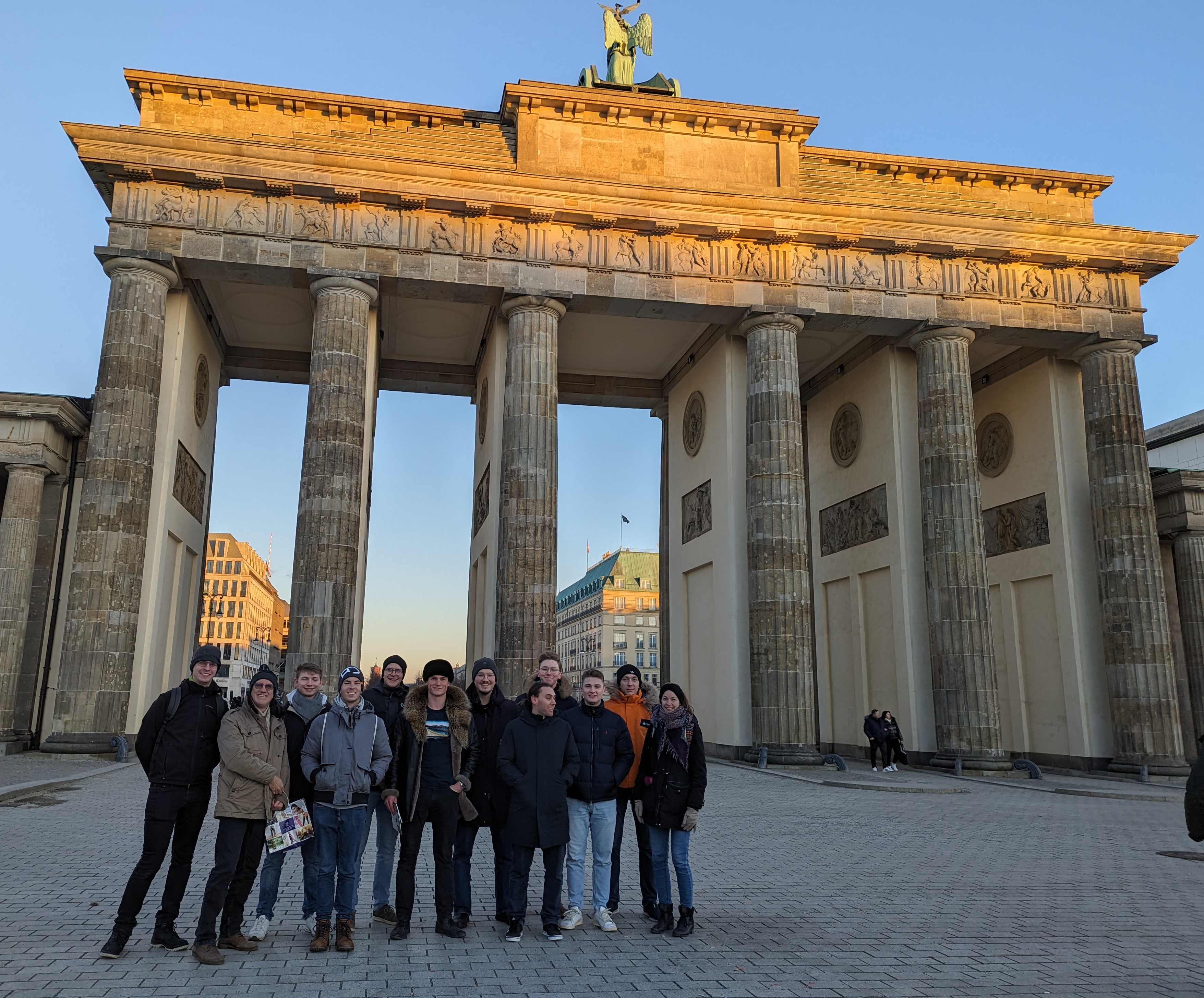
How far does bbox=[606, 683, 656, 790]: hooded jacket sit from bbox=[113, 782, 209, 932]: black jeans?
2985mm

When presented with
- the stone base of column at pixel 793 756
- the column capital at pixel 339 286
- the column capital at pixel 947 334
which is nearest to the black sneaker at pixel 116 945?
the stone base of column at pixel 793 756

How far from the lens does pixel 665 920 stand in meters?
6.59

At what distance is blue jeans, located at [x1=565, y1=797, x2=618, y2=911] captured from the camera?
6.74 metres

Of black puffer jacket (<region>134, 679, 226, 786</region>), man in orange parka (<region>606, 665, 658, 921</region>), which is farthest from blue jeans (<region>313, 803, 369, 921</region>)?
man in orange parka (<region>606, 665, 658, 921</region>)

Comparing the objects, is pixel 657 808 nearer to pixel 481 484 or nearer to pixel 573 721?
pixel 573 721

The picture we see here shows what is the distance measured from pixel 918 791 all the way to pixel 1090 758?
8923 mm

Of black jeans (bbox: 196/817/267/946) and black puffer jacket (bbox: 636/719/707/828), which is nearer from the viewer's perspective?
black jeans (bbox: 196/817/267/946)

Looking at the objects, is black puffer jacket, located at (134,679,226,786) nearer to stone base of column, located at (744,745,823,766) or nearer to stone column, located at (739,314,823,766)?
stone base of column, located at (744,745,823,766)

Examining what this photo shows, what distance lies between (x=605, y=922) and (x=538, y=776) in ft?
3.85

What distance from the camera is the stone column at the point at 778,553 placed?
68.0ft

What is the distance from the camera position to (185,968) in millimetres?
5465

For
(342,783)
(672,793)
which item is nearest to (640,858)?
(672,793)

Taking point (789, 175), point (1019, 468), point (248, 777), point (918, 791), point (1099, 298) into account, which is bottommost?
point (918, 791)

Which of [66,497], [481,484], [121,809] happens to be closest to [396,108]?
[481,484]
